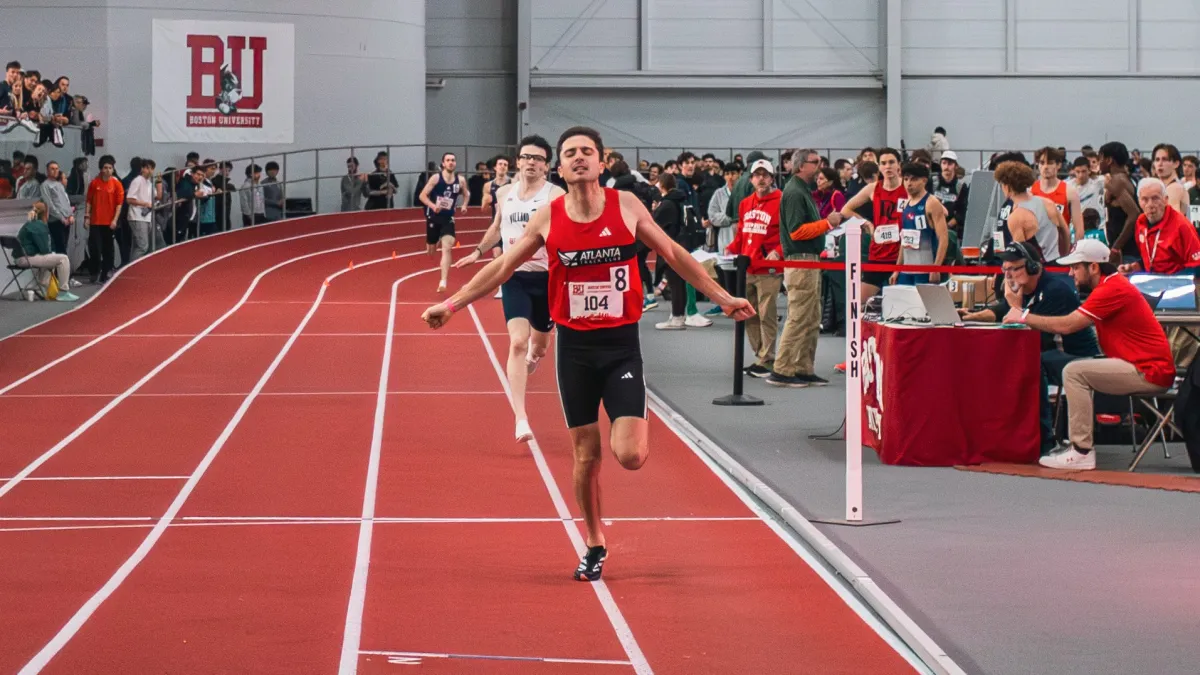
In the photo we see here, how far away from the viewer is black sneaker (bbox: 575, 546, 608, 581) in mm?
7055

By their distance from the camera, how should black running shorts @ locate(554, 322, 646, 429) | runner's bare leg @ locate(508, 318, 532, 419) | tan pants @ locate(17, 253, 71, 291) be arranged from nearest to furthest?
black running shorts @ locate(554, 322, 646, 429), runner's bare leg @ locate(508, 318, 532, 419), tan pants @ locate(17, 253, 71, 291)

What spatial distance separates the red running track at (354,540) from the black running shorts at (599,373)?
2.48 feet

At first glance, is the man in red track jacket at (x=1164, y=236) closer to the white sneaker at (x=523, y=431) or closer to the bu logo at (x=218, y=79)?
the white sneaker at (x=523, y=431)

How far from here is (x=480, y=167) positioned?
3425 centimetres

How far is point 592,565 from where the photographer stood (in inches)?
278

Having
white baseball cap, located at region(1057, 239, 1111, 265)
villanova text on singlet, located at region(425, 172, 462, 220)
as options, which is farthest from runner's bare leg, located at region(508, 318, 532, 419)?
villanova text on singlet, located at region(425, 172, 462, 220)

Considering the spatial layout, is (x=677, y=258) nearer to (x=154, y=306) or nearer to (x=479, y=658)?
(x=479, y=658)

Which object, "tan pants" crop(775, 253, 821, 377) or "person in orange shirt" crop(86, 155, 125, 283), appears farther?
"person in orange shirt" crop(86, 155, 125, 283)

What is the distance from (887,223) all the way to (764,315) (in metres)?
1.60

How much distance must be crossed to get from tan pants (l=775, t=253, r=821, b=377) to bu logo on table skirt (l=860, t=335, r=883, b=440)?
278 centimetres

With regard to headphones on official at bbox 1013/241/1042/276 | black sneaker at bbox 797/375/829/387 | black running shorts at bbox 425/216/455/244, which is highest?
black running shorts at bbox 425/216/455/244

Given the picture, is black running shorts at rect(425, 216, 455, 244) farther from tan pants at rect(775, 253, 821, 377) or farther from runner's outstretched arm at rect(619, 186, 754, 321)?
runner's outstretched arm at rect(619, 186, 754, 321)

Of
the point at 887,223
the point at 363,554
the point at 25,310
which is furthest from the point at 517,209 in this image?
the point at 25,310

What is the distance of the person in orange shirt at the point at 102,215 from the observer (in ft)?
80.3
